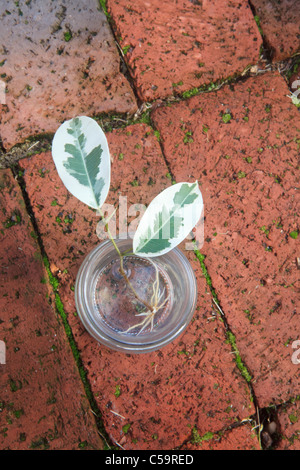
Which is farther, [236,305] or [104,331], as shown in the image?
[236,305]

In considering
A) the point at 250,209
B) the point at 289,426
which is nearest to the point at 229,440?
the point at 289,426

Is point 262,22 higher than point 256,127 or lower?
higher

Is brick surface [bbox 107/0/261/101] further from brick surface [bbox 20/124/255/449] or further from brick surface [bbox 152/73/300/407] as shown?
brick surface [bbox 20/124/255/449]

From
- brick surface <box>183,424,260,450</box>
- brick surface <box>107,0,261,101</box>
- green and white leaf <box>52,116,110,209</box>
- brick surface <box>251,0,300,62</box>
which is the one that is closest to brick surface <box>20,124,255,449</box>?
brick surface <box>183,424,260,450</box>

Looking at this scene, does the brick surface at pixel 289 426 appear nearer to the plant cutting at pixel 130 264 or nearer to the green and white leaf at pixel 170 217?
the plant cutting at pixel 130 264

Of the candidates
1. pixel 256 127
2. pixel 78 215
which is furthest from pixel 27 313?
pixel 256 127

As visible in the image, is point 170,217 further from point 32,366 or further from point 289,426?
point 289,426

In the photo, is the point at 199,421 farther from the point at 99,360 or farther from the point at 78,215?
the point at 78,215
